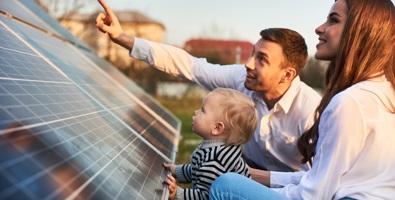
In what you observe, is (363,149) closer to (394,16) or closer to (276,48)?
(394,16)

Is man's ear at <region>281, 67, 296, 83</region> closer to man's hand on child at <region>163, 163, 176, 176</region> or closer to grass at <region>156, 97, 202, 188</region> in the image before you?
man's hand on child at <region>163, 163, 176, 176</region>

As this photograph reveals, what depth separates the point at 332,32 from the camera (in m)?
2.93

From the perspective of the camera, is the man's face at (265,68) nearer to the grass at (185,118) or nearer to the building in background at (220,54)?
the grass at (185,118)

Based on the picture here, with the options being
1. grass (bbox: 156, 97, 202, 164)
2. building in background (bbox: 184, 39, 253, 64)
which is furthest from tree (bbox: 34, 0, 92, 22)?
building in background (bbox: 184, 39, 253, 64)

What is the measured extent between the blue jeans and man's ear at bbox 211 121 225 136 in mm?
582

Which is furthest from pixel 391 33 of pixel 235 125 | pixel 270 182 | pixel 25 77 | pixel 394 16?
pixel 25 77

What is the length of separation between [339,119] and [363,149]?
178mm

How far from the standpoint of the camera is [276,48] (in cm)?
414

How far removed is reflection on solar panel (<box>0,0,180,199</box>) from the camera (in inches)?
67.6

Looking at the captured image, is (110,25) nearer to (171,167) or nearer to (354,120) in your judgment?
(171,167)

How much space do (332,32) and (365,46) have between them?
0.23m

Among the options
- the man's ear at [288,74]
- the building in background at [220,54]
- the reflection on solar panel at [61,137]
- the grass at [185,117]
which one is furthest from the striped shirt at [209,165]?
the building in background at [220,54]

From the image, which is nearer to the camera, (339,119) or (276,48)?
(339,119)

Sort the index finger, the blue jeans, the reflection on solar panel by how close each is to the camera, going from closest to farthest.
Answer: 1. the reflection on solar panel
2. the blue jeans
3. the index finger
